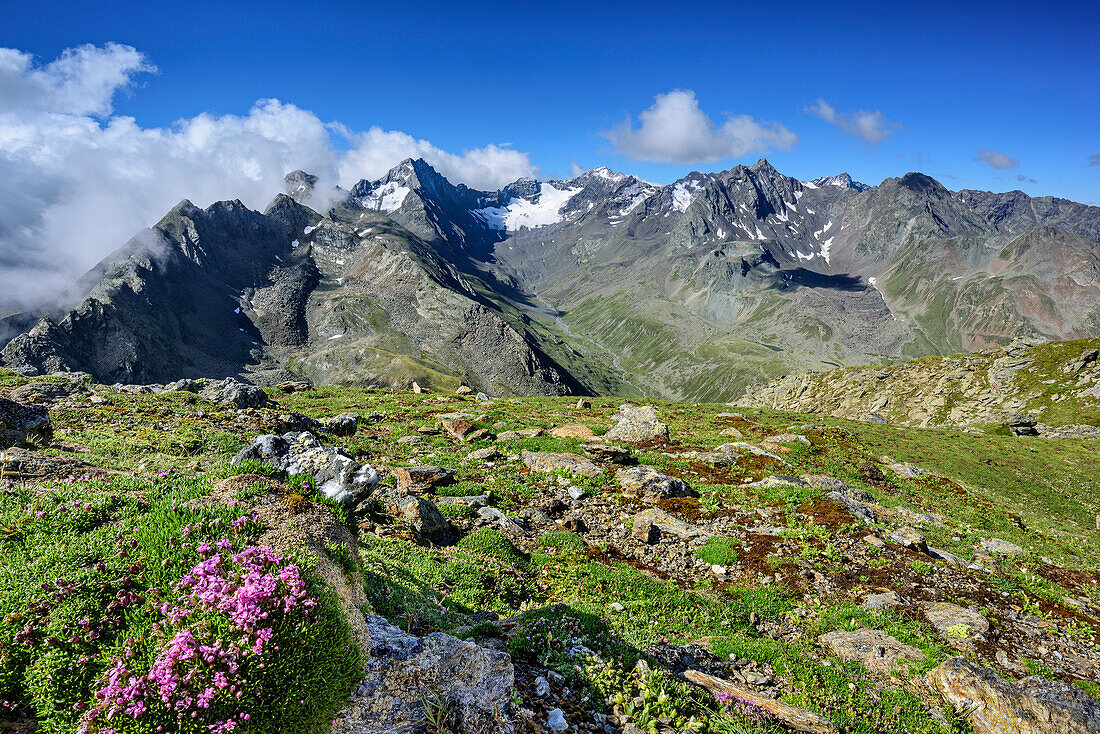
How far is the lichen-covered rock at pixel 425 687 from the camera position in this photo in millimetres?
6258

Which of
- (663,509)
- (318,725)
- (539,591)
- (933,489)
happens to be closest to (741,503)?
(663,509)

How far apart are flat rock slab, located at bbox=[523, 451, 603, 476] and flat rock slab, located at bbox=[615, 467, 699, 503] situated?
1.83 meters

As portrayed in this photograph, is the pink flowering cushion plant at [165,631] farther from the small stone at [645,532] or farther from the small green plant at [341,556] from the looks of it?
the small stone at [645,532]

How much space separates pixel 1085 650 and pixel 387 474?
26.1 metres

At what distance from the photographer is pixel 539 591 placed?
14.7 m

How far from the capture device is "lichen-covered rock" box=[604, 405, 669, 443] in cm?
3716

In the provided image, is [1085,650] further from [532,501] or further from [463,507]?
[463,507]

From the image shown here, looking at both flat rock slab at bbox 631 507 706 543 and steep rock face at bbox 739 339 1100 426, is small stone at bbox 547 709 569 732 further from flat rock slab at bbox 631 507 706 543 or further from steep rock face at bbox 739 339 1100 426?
steep rock face at bbox 739 339 1100 426

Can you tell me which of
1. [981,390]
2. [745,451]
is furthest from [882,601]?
[981,390]

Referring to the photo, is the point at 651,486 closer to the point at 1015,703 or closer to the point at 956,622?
the point at 956,622

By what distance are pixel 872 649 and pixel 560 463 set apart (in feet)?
55.4

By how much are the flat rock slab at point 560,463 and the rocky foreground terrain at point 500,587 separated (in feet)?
0.75

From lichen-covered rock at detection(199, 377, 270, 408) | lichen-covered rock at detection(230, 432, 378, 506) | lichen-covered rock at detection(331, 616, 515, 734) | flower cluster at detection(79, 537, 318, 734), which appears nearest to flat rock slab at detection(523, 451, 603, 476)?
lichen-covered rock at detection(230, 432, 378, 506)

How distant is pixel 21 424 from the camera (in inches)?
619
